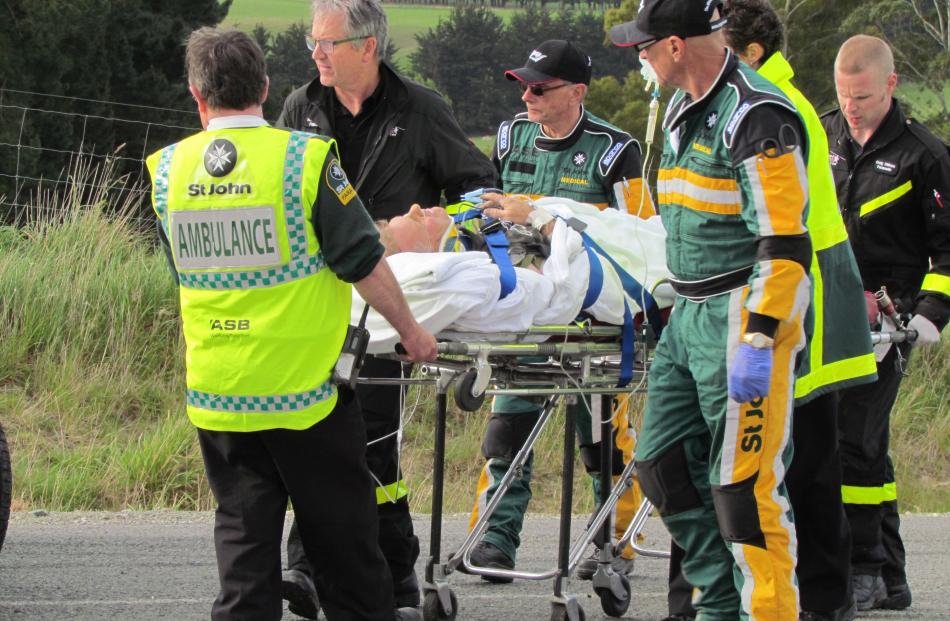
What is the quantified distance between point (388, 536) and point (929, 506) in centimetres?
511

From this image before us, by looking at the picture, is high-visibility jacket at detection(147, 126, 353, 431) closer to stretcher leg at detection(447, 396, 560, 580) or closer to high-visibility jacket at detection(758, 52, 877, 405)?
stretcher leg at detection(447, 396, 560, 580)

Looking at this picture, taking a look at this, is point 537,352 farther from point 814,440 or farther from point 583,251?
point 814,440

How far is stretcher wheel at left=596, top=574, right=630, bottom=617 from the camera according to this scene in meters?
5.44

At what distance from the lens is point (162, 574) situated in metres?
5.88

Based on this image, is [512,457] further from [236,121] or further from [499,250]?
[236,121]

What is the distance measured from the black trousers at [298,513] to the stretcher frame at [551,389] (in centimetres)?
55

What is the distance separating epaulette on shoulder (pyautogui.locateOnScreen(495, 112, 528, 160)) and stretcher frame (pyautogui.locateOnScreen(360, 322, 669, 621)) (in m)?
1.60

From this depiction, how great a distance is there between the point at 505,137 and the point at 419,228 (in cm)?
168

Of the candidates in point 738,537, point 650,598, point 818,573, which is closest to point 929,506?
point 650,598

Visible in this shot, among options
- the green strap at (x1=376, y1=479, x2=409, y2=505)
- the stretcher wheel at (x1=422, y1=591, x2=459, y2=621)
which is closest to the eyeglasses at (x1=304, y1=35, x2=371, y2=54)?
the green strap at (x1=376, y1=479, x2=409, y2=505)

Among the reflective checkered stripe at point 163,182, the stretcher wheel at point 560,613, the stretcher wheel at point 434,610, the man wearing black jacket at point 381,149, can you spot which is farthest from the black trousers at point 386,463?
the reflective checkered stripe at point 163,182

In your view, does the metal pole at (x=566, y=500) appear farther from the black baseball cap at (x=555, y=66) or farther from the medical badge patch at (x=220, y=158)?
the black baseball cap at (x=555, y=66)

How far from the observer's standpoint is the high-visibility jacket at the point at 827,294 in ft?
14.9

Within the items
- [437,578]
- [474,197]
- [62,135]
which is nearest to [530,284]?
[474,197]
